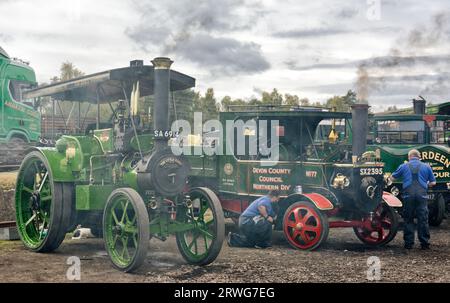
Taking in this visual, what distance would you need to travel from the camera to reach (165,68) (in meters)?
6.46

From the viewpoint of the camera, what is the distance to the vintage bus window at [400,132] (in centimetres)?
1168

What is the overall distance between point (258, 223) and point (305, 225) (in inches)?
26.3

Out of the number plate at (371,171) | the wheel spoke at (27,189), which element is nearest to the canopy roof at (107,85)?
the wheel spoke at (27,189)

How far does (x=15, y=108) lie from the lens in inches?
625

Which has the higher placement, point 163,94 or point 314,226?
point 163,94

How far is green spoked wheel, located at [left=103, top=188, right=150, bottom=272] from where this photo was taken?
234 inches

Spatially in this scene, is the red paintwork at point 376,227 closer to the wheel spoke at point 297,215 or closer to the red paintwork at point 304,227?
the red paintwork at point 304,227

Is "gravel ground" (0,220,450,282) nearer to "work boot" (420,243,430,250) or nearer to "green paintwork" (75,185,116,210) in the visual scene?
"work boot" (420,243,430,250)

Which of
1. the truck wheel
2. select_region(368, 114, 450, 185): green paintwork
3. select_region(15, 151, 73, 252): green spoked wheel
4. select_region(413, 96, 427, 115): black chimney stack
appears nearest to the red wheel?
select_region(15, 151, 73, 252): green spoked wheel

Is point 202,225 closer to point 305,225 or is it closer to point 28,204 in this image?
point 305,225
